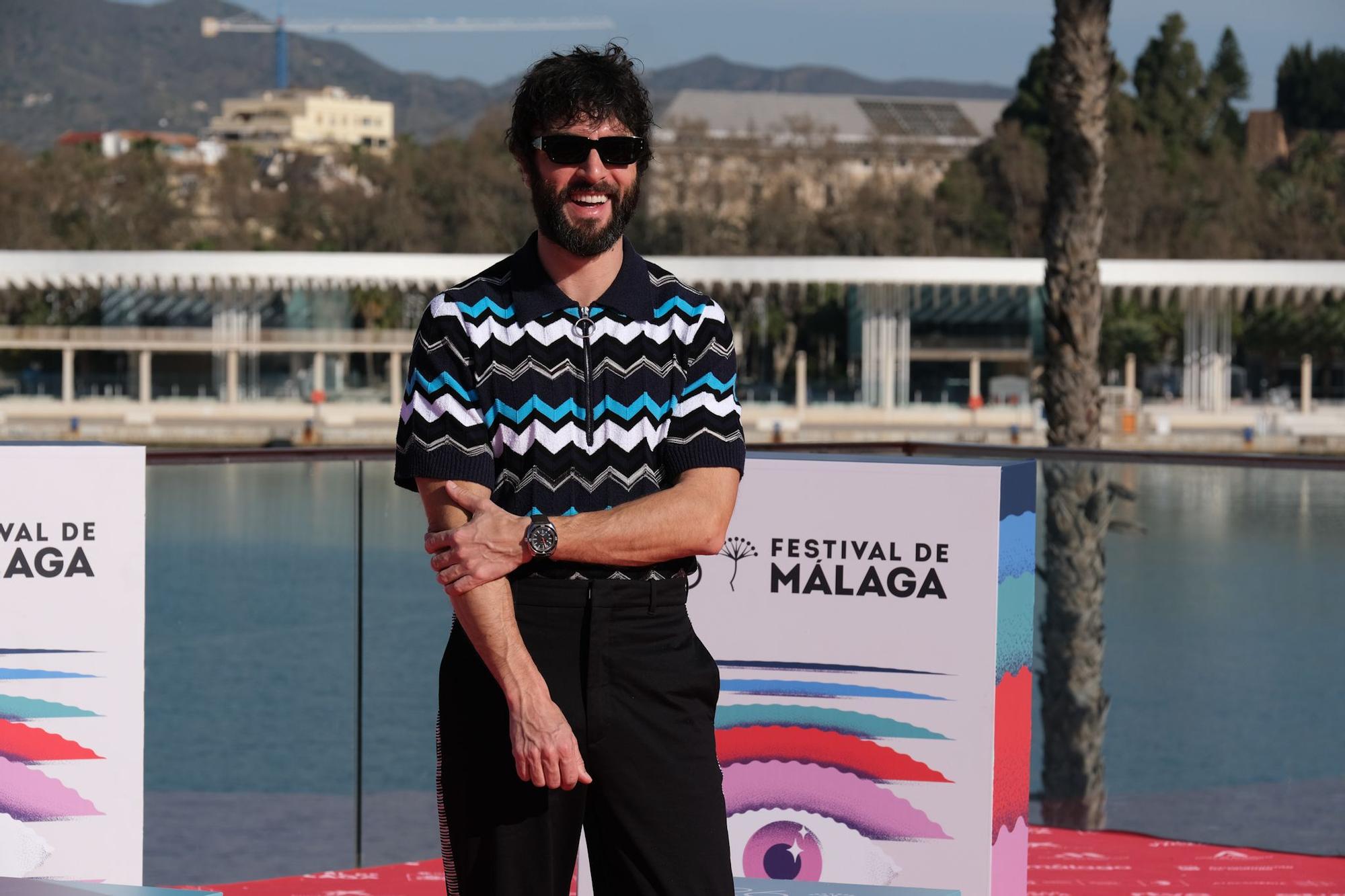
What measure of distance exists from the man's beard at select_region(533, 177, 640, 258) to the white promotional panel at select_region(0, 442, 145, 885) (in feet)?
6.13

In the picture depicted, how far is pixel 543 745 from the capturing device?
7.18ft

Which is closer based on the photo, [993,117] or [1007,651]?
[1007,651]

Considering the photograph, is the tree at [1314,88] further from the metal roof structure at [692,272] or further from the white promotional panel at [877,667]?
the white promotional panel at [877,667]

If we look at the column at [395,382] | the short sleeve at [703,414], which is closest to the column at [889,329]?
the column at [395,382]

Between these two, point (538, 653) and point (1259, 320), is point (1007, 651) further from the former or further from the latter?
point (1259, 320)

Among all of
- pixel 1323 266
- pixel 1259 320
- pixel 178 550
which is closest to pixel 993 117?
pixel 1259 320

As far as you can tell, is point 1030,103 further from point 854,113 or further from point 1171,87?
point 854,113

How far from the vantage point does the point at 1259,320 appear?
62469 mm

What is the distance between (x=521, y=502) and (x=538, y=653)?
20 cm

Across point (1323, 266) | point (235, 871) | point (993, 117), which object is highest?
point (993, 117)

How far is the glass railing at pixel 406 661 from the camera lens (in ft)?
17.6

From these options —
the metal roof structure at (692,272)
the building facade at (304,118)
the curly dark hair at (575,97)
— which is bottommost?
the curly dark hair at (575,97)

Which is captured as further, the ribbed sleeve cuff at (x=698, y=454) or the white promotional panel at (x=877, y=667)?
the white promotional panel at (x=877, y=667)

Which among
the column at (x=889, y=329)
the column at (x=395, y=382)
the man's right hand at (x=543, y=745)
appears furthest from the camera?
the column at (x=889, y=329)
